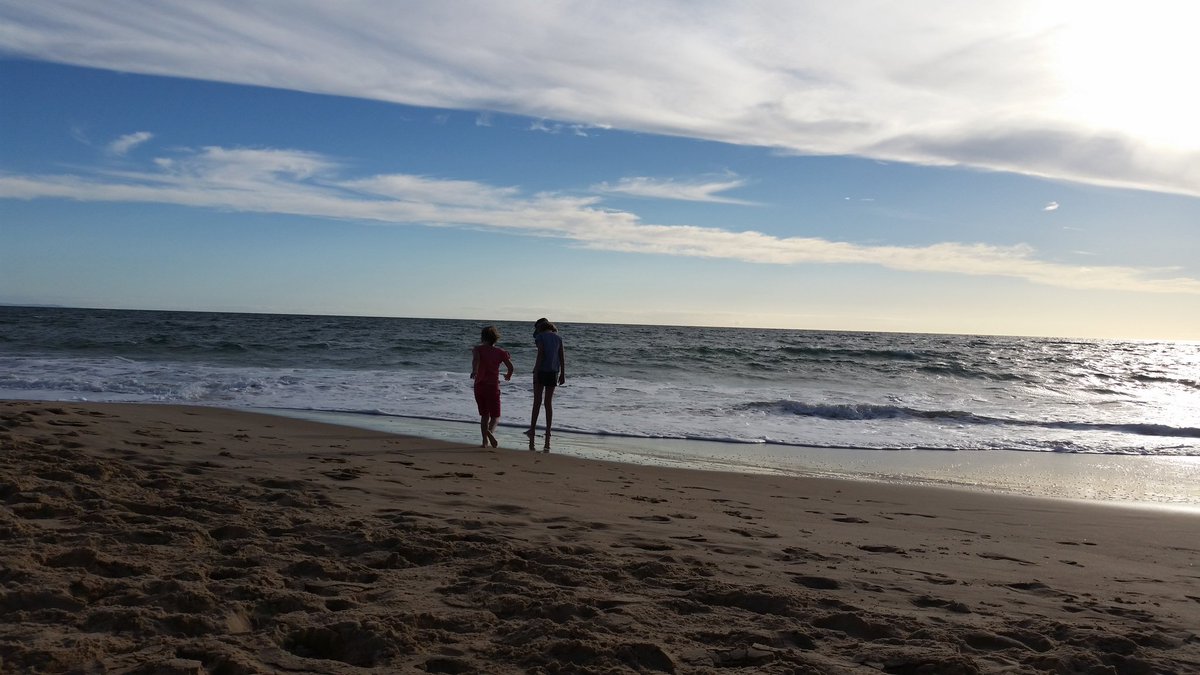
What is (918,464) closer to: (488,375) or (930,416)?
(488,375)

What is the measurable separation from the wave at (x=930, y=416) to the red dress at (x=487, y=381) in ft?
23.9

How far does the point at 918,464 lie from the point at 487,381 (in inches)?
224

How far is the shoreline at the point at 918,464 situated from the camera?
348 inches

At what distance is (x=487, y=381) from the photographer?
1028 cm

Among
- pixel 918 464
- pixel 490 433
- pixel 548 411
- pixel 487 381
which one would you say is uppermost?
pixel 487 381

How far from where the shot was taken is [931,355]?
38125 mm

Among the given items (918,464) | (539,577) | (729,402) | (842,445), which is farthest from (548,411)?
(729,402)

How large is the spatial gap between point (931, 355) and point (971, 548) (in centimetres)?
3528

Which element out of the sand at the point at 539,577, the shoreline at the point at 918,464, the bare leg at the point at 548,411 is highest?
the bare leg at the point at 548,411

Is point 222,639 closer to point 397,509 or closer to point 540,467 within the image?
point 397,509

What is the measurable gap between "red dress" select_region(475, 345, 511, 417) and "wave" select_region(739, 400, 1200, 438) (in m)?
7.29

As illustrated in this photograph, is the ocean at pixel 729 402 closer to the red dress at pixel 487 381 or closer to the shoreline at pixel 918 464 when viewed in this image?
the shoreline at pixel 918 464

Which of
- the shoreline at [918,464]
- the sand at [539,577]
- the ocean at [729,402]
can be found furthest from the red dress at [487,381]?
the sand at [539,577]

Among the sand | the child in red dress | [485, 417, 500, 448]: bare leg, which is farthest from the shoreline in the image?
the sand
